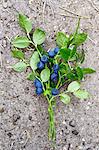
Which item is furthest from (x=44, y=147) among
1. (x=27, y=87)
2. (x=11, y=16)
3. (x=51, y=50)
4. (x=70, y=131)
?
(x=11, y=16)

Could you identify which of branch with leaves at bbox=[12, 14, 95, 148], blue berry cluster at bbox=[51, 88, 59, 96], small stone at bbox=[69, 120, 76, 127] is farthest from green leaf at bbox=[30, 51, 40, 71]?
small stone at bbox=[69, 120, 76, 127]

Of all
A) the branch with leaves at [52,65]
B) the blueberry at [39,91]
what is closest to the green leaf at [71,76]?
the branch with leaves at [52,65]

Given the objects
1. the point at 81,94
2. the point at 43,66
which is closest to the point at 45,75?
the point at 43,66

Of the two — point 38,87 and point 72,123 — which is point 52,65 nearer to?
point 38,87

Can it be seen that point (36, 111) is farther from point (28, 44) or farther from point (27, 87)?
point (28, 44)

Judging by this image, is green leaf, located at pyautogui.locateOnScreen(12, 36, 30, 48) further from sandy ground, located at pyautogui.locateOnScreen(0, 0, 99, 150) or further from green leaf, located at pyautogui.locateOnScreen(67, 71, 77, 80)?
green leaf, located at pyautogui.locateOnScreen(67, 71, 77, 80)

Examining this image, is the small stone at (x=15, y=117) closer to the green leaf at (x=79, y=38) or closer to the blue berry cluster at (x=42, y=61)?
the blue berry cluster at (x=42, y=61)
